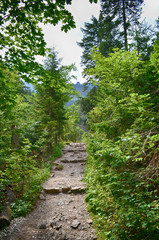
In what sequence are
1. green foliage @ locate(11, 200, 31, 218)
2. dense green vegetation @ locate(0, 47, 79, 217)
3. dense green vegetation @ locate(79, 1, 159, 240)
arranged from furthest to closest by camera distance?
green foliage @ locate(11, 200, 31, 218) < dense green vegetation @ locate(0, 47, 79, 217) < dense green vegetation @ locate(79, 1, 159, 240)

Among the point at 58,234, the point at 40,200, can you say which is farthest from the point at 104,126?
the point at 40,200

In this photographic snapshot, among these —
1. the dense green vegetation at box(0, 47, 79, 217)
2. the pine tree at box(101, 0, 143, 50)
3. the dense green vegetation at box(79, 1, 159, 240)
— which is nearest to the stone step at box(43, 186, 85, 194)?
the dense green vegetation at box(0, 47, 79, 217)

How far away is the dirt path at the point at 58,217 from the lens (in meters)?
4.04

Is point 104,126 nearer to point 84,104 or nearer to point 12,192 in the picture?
point 12,192

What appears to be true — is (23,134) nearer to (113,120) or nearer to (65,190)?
(65,190)

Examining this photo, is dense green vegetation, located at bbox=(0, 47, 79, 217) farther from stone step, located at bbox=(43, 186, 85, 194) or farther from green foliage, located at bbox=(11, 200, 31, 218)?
stone step, located at bbox=(43, 186, 85, 194)

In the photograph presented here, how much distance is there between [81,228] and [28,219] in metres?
2.09

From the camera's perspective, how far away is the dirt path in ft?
13.3

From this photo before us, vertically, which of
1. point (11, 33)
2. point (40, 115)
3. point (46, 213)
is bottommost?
point (46, 213)

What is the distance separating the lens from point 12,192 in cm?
593

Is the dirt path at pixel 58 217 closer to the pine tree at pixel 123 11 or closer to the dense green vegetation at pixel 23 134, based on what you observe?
the dense green vegetation at pixel 23 134

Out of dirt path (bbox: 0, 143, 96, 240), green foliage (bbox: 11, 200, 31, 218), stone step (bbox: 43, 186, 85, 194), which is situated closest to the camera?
dirt path (bbox: 0, 143, 96, 240)

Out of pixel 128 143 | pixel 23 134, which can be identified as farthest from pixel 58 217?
pixel 23 134

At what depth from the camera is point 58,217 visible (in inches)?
194
